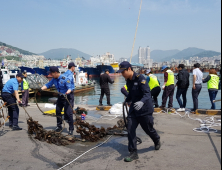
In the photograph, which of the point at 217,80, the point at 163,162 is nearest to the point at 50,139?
the point at 163,162

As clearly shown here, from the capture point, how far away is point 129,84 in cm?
402

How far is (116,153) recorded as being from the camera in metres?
4.16

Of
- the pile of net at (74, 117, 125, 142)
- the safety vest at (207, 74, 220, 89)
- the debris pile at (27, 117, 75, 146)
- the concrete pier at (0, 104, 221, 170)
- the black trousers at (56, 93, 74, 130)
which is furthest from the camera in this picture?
the safety vest at (207, 74, 220, 89)

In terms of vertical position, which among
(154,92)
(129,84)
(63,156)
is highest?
(129,84)

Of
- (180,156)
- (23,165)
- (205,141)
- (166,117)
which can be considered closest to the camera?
(23,165)

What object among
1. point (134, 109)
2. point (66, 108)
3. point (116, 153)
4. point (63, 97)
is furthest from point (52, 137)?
point (134, 109)

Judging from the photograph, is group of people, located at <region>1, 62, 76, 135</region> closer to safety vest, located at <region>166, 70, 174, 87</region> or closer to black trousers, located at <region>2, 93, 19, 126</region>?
black trousers, located at <region>2, 93, 19, 126</region>

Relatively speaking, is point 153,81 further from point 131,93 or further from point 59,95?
point 131,93

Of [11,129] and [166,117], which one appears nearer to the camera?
[11,129]

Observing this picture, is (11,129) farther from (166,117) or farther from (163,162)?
(166,117)

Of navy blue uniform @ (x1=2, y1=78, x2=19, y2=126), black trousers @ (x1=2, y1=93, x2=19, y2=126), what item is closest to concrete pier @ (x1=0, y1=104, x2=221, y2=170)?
black trousers @ (x1=2, y1=93, x2=19, y2=126)

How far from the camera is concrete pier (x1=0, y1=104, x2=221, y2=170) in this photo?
3561 millimetres

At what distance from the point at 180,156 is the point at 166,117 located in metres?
3.59

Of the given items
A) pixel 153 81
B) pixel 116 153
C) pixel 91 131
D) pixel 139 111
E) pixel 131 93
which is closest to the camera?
pixel 139 111
